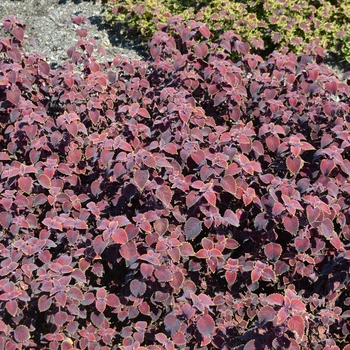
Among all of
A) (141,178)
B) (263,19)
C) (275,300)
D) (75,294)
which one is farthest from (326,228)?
(263,19)

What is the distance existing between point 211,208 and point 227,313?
462 mm

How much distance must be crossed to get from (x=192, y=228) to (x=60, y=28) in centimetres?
277

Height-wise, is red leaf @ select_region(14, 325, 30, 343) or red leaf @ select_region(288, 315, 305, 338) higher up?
red leaf @ select_region(288, 315, 305, 338)

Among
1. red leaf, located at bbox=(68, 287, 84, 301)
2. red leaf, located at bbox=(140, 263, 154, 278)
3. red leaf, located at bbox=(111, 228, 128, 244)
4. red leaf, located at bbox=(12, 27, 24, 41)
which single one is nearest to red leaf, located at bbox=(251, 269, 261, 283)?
red leaf, located at bbox=(140, 263, 154, 278)

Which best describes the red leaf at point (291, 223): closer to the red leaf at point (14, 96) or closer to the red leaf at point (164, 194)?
the red leaf at point (164, 194)

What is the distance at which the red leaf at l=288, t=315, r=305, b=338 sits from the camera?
76.3 inches

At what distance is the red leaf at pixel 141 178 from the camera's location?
2312 mm

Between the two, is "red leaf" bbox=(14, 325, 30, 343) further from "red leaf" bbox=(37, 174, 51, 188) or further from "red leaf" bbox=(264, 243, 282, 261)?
"red leaf" bbox=(264, 243, 282, 261)

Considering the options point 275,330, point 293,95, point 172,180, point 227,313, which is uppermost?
point 293,95

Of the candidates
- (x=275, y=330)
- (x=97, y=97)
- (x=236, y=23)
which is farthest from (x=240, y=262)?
(x=236, y=23)

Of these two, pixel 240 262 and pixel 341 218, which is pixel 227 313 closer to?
pixel 240 262

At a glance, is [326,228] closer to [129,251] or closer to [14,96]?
[129,251]

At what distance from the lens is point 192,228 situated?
2.38 m

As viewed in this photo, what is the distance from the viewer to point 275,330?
2080 mm
